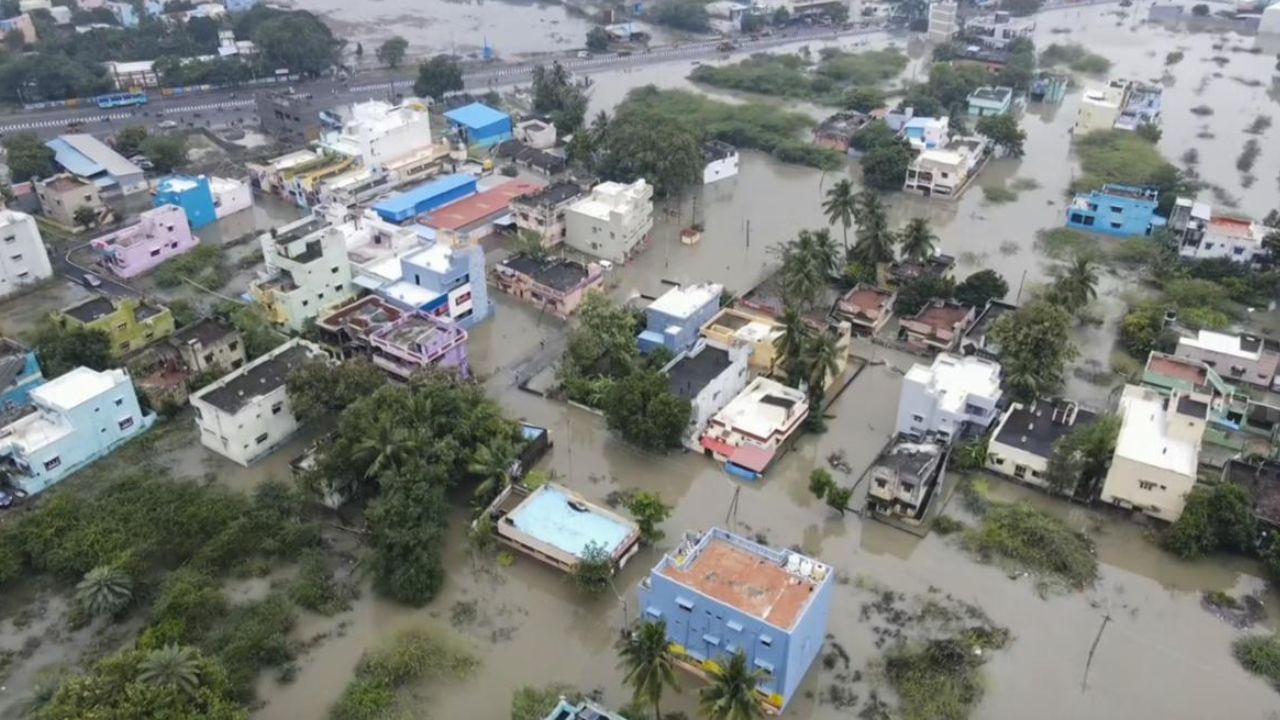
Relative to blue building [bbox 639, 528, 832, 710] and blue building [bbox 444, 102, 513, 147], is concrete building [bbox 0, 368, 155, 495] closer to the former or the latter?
blue building [bbox 639, 528, 832, 710]

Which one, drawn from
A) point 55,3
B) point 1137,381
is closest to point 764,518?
point 1137,381

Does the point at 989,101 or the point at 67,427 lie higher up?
the point at 989,101

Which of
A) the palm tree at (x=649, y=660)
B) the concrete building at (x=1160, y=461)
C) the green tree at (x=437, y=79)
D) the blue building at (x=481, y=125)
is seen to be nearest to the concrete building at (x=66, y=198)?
the blue building at (x=481, y=125)

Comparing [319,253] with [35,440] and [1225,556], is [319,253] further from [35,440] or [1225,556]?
[1225,556]

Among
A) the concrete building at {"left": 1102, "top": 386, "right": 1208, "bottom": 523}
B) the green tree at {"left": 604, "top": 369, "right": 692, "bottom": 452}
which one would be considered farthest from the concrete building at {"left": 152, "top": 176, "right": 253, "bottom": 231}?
the concrete building at {"left": 1102, "top": 386, "right": 1208, "bottom": 523}

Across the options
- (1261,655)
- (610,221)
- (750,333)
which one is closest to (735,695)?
(1261,655)

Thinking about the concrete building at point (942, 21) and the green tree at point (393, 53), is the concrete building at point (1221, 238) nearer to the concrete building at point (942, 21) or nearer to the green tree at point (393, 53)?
the concrete building at point (942, 21)

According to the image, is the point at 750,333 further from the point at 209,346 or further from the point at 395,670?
the point at 209,346
